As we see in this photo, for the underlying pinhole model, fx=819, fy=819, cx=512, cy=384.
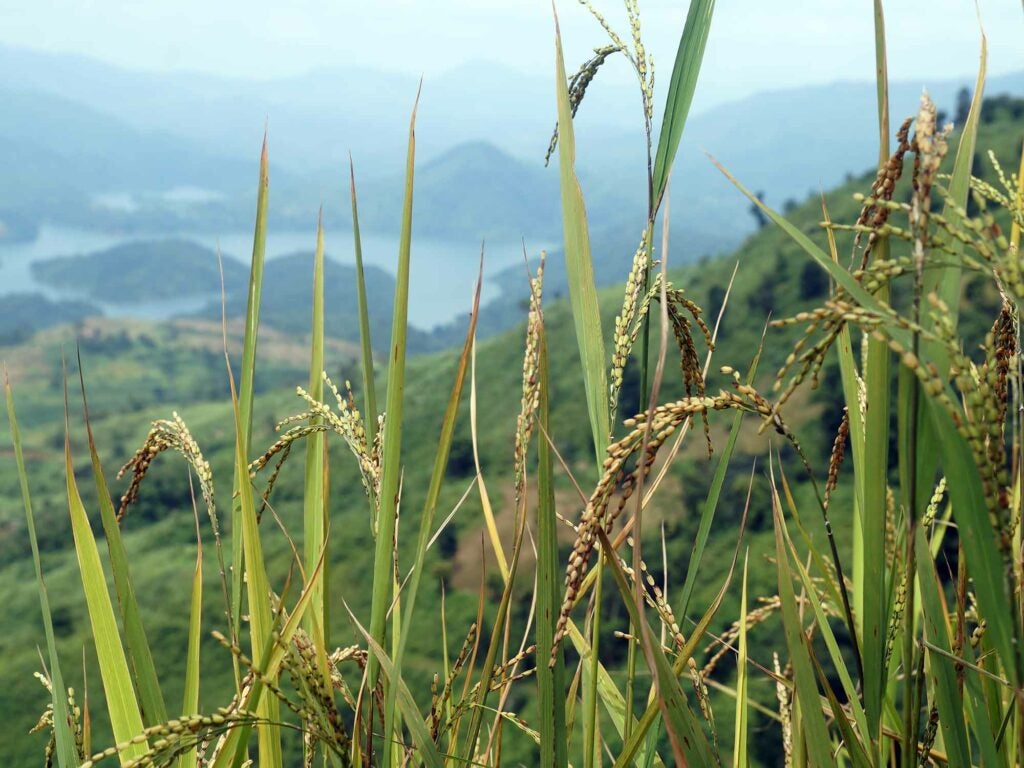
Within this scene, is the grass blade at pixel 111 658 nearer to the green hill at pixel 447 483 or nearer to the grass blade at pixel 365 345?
the grass blade at pixel 365 345

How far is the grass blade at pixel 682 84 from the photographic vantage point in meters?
1.04

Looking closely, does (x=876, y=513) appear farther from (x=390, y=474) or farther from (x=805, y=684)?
(x=390, y=474)

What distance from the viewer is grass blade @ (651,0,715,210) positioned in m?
1.04

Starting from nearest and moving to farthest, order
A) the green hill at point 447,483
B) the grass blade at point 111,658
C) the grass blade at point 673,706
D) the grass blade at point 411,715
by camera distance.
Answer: the grass blade at point 673,706 → the grass blade at point 411,715 → the grass blade at point 111,658 → the green hill at point 447,483

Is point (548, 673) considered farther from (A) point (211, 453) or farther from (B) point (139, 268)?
(B) point (139, 268)

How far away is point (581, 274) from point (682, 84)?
0.93 ft

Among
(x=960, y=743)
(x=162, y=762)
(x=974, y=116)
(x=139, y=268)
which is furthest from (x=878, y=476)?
(x=139, y=268)

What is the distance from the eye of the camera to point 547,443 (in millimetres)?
929

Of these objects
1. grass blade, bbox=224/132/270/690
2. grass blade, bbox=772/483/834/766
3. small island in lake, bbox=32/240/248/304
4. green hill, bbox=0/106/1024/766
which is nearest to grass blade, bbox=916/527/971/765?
grass blade, bbox=772/483/834/766

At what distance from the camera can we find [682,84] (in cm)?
108

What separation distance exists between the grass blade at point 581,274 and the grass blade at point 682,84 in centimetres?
5

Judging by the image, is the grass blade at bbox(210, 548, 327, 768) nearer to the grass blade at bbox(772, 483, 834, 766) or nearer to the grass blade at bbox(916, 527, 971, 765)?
the grass blade at bbox(772, 483, 834, 766)

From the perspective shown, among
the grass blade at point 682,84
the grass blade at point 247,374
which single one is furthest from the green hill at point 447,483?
the grass blade at point 682,84

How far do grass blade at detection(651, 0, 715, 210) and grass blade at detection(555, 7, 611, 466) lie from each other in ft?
0.15
